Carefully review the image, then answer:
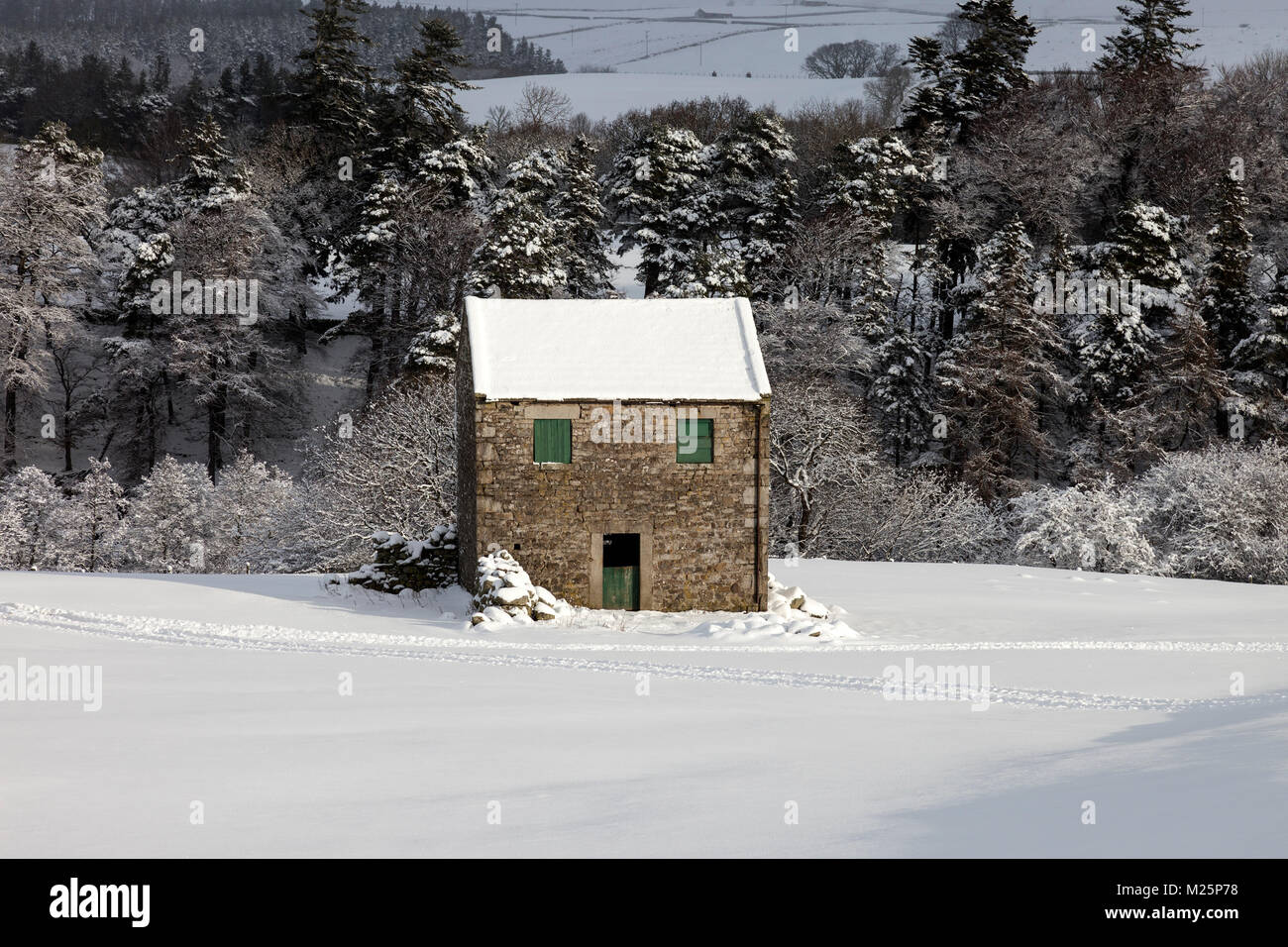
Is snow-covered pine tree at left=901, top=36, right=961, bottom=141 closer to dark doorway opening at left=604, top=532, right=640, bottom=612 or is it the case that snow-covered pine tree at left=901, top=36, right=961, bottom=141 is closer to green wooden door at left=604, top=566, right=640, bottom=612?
dark doorway opening at left=604, top=532, right=640, bottom=612

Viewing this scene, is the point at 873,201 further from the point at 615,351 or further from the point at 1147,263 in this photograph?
the point at 615,351

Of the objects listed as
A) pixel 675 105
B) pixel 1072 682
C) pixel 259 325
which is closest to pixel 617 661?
pixel 1072 682

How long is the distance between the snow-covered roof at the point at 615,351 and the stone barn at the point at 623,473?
45 millimetres

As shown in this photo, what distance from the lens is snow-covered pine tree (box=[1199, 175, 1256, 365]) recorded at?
133ft

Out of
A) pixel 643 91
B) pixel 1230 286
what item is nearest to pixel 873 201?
pixel 1230 286

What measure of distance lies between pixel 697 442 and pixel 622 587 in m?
3.36

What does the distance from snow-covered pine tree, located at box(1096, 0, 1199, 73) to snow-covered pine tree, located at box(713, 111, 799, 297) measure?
16.1 metres

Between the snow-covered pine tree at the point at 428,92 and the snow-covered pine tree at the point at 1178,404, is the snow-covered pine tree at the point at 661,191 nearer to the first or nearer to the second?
the snow-covered pine tree at the point at 428,92

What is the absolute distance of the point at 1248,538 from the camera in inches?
1281

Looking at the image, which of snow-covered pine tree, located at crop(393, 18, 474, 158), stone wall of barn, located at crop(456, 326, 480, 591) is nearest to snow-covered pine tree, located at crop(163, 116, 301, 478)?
snow-covered pine tree, located at crop(393, 18, 474, 158)

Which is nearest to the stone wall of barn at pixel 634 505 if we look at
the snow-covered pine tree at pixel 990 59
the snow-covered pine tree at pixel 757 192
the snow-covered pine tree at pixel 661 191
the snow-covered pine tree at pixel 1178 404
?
the snow-covered pine tree at pixel 1178 404

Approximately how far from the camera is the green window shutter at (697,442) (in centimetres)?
2286

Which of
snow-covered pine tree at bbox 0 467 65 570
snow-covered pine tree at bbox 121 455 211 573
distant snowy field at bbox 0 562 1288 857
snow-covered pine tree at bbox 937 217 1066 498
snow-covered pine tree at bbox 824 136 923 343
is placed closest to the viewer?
distant snowy field at bbox 0 562 1288 857

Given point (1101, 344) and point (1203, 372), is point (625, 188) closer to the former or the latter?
point (1101, 344)
